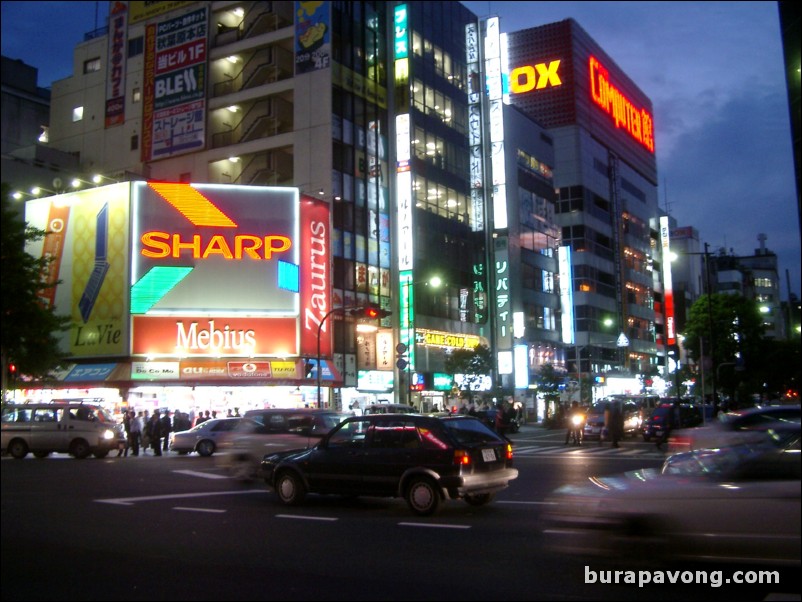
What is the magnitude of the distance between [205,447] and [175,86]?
30829 millimetres

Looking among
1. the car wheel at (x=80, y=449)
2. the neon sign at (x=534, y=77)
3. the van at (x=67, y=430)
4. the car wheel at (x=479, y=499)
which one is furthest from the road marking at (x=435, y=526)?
the neon sign at (x=534, y=77)

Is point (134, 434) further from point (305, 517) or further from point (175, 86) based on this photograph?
point (175, 86)

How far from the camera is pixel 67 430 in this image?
2809 cm

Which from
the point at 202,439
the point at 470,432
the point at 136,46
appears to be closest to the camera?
the point at 470,432

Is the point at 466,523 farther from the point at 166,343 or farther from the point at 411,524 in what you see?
the point at 166,343

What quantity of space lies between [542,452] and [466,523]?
670 inches

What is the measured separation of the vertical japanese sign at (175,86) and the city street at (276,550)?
38.4 m

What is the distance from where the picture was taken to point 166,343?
1644 inches

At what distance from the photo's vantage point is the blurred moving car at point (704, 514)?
698cm

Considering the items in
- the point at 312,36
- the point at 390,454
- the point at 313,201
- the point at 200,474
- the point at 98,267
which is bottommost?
the point at 200,474

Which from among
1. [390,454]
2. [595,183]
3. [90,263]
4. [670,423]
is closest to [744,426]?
[390,454]

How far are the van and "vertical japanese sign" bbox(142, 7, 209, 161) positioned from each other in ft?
88.7

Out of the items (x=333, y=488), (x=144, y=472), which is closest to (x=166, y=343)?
(x=144, y=472)

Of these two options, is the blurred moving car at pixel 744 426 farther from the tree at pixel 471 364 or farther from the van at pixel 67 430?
the tree at pixel 471 364
